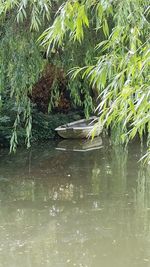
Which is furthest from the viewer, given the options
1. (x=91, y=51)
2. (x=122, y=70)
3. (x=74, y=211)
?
(x=74, y=211)

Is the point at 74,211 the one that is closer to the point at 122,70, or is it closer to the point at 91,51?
the point at 91,51

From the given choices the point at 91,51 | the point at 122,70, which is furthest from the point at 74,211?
the point at 122,70

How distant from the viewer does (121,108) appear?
1438 mm

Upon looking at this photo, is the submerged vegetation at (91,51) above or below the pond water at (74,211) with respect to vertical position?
above

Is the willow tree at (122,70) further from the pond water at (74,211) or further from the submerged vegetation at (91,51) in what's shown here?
the pond water at (74,211)

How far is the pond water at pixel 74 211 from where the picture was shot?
148 inches

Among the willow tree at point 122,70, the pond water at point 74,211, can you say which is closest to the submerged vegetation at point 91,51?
the willow tree at point 122,70

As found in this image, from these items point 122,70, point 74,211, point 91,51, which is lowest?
point 74,211

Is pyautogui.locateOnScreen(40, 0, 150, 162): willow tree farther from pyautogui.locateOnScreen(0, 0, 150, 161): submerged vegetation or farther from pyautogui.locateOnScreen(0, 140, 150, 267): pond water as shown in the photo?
pyautogui.locateOnScreen(0, 140, 150, 267): pond water

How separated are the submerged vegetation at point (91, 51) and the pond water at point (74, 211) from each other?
3.92 ft

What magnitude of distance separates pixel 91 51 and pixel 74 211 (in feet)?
7.11

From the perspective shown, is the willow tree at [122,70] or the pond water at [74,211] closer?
the willow tree at [122,70]

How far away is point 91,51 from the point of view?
3.32 metres

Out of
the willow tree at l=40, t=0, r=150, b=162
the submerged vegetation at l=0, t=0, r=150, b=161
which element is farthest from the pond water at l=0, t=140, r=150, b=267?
the willow tree at l=40, t=0, r=150, b=162
